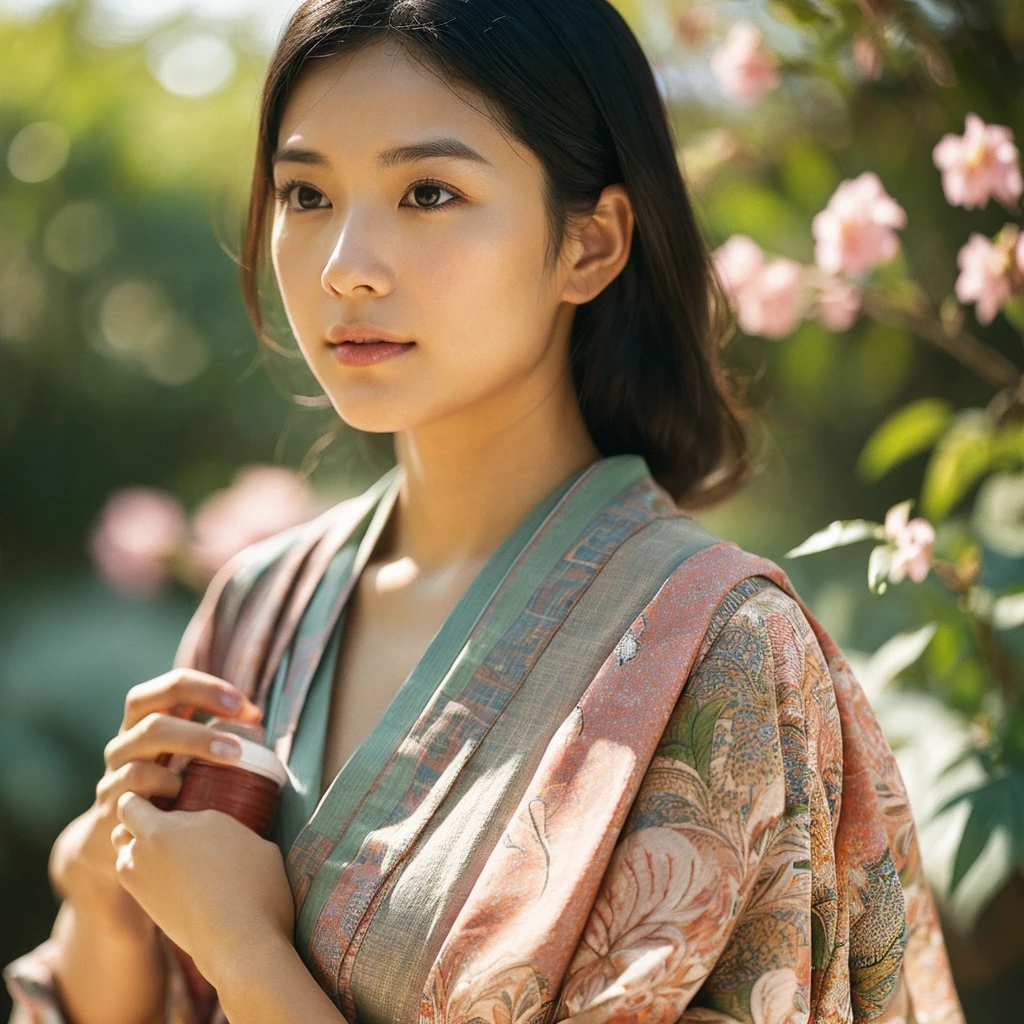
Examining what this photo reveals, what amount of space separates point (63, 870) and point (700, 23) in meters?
1.29

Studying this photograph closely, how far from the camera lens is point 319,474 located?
7.61ft

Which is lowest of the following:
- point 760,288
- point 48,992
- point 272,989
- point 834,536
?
point 48,992

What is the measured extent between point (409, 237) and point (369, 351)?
0.31 feet

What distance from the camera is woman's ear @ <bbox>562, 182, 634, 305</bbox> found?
1138 millimetres

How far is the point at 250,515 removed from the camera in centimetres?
201

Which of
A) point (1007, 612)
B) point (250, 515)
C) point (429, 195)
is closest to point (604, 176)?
point (429, 195)

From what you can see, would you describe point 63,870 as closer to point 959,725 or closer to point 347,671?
point 347,671

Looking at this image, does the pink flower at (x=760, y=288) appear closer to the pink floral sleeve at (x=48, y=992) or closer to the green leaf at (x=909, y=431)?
the green leaf at (x=909, y=431)

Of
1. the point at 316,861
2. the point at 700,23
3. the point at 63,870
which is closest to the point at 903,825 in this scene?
the point at 316,861

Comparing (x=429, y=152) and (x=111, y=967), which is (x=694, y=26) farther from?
(x=111, y=967)

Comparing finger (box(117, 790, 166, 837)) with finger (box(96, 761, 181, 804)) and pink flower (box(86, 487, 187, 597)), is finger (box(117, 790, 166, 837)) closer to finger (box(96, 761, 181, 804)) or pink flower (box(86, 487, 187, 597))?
finger (box(96, 761, 181, 804))

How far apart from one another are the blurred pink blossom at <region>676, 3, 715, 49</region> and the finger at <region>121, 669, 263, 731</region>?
3.62 ft

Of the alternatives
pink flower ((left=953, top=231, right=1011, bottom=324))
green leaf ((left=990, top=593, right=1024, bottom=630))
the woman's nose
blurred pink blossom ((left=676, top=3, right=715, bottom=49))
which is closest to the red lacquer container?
the woman's nose

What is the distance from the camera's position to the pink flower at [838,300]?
1.56 metres
